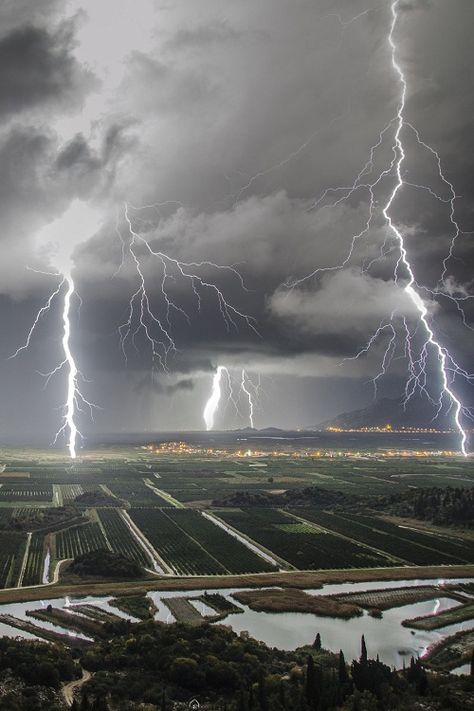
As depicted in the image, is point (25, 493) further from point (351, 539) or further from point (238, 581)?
point (238, 581)

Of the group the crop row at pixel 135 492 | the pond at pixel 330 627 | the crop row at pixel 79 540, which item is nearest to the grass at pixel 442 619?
the pond at pixel 330 627

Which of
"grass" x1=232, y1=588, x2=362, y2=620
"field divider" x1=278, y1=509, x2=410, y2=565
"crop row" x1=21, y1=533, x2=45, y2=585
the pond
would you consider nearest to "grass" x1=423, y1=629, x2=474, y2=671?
the pond

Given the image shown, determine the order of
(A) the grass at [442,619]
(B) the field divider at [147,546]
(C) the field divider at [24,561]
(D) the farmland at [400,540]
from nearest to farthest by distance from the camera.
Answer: (A) the grass at [442,619]
(C) the field divider at [24,561]
(B) the field divider at [147,546]
(D) the farmland at [400,540]

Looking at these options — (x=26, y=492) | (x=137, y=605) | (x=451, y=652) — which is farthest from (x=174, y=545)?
(x=26, y=492)

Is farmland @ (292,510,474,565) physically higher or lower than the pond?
lower

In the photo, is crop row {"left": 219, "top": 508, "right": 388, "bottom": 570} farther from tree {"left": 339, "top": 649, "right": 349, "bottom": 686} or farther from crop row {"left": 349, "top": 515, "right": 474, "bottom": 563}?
tree {"left": 339, "top": 649, "right": 349, "bottom": 686}

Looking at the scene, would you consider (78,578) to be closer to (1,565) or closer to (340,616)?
(1,565)

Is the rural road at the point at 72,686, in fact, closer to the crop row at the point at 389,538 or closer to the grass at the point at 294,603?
the grass at the point at 294,603
